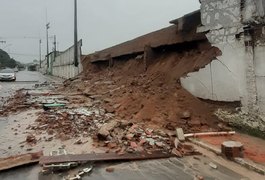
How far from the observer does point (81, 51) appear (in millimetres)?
30141

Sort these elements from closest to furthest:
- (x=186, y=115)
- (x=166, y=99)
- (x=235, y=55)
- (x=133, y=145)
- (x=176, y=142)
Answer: (x=133, y=145)
(x=176, y=142)
(x=235, y=55)
(x=186, y=115)
(x=166, y=99)

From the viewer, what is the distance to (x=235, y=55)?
8273 millimetres

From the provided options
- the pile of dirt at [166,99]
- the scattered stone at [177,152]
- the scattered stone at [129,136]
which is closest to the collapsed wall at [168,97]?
the pile of dirt at [166,99]

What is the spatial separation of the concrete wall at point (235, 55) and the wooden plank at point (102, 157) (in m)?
2.91

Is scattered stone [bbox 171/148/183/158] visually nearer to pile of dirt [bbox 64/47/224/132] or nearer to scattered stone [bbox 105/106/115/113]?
pile of dirt [bbox 64/47/224/132]

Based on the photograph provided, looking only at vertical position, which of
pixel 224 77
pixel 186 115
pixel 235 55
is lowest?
pixel 186 115

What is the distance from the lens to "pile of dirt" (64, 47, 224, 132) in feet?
27.9

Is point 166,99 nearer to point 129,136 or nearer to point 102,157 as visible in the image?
point 129,136

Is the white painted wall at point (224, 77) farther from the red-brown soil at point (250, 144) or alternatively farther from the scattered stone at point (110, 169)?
the scattered stone at point (110, 169)

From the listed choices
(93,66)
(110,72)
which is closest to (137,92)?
(110,72)

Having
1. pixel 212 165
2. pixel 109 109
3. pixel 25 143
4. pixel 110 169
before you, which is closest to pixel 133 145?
pixel 110 169

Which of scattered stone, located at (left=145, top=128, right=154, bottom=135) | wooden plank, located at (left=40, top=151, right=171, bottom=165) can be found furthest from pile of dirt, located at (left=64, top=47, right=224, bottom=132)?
wooden plank, located at (left=40, top=151, right=171, bottom=165)

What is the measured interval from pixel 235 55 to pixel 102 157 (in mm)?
4400

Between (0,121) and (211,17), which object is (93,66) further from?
(211,17)
